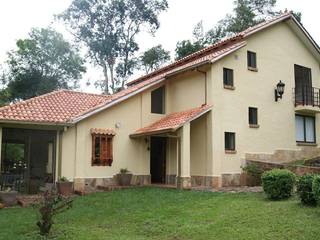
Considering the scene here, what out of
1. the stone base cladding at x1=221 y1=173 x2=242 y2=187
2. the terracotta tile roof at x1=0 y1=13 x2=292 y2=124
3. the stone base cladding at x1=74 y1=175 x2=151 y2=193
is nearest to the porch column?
the stone base cladding at x1=221 y1=173 x2=242 y2=187

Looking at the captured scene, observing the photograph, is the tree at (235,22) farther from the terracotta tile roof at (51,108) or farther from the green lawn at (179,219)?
the green lawn at (179,219)

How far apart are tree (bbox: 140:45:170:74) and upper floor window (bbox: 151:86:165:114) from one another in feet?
64.3

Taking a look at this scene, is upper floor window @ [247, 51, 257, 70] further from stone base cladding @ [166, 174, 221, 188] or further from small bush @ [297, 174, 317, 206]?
small bush @ [297, 174, 317, 206]

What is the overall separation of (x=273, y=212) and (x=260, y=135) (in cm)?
1004

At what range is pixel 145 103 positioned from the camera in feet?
65.0

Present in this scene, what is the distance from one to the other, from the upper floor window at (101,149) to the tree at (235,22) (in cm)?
1910

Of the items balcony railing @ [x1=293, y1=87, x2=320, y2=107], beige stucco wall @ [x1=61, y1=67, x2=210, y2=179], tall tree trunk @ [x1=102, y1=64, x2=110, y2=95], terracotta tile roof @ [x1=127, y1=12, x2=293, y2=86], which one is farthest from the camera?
→ tall tree trunk @ [x1=102, y1=64, x2=110, y2=95]

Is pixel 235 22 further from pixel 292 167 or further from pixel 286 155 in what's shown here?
pixel 292 167

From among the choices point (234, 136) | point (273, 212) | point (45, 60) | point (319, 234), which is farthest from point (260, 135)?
point (45, 60)

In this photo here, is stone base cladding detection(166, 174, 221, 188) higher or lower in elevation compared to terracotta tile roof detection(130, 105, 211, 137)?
lower

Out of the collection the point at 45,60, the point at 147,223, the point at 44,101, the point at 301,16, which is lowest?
the point at 147,223

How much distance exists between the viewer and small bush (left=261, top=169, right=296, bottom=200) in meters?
11.8

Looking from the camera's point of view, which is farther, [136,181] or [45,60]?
[45,60]

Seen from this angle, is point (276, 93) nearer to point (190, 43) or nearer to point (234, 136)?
point (234, 136)
